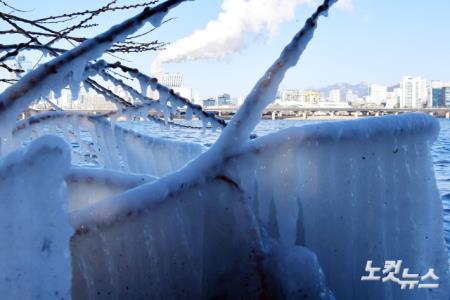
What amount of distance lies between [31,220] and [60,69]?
0.40 m

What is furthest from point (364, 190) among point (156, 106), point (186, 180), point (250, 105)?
point (156, 106)

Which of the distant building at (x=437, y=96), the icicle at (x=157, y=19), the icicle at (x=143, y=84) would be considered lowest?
the distant building at (x=437, y=96)

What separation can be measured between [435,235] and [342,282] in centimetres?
42

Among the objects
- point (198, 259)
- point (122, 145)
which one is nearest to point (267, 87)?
point (198, 259)

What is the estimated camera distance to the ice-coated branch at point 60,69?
4.54 feet

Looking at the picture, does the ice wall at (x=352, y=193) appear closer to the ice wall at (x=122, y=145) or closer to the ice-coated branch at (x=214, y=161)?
the ice-coated branch at (x=214, y=161)

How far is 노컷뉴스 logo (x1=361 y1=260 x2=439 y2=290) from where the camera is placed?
1772mm

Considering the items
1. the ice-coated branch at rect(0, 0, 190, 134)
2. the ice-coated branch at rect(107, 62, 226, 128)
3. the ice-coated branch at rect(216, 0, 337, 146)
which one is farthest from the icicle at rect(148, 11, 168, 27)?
the ice-coated branch at rect(107, 62, 226, 128)

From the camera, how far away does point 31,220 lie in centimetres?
127

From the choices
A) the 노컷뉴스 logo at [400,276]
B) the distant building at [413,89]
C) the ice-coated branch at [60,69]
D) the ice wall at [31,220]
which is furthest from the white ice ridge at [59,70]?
the distant building at [413,89]

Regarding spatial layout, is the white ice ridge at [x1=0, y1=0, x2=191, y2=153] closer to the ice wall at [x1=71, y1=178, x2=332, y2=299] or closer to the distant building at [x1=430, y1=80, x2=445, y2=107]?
the ice wall at [x1=71, y1=178, x2=332, y2=299]

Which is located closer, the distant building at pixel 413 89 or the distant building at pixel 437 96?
the distant building at pixel 437 96

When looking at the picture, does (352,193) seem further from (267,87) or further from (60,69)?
(60,69)

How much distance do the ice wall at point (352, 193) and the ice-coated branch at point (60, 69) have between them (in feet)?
1.53
